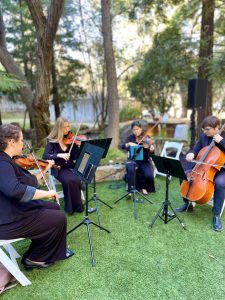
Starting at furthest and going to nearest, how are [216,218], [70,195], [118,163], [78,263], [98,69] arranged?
[98,69] < [118,163] < [70,195] < [216,218] < [78,263]

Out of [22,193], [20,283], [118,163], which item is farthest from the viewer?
[118,163]

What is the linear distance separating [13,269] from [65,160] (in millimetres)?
1734

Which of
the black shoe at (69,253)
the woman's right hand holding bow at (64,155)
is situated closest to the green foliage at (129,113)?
the woman's right hand holding bow at (64,155)

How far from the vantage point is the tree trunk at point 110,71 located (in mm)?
5902

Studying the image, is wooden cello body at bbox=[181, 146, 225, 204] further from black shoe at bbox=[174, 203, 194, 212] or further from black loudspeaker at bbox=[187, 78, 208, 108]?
black loudspeaker at bbox=[187, 78, 208, 108]

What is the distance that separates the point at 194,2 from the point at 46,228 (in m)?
6.47

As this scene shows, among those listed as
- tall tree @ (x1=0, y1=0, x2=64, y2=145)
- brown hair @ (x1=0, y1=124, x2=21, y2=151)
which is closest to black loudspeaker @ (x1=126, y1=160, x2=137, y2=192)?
brown hair @ (x1=0, y1=124, x2=21, y2=151)

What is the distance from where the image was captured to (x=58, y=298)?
198 cm

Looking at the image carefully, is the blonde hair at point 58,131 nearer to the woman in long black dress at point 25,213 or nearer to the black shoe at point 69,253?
the woman in long black dress at point 25,213

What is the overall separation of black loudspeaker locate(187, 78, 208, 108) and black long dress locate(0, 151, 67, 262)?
359cm

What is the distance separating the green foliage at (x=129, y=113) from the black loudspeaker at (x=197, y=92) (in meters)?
6.51

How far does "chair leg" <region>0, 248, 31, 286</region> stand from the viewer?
78.0 inches

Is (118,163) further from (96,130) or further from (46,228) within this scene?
(96,130)

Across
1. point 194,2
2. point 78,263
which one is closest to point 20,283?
point 78,263
